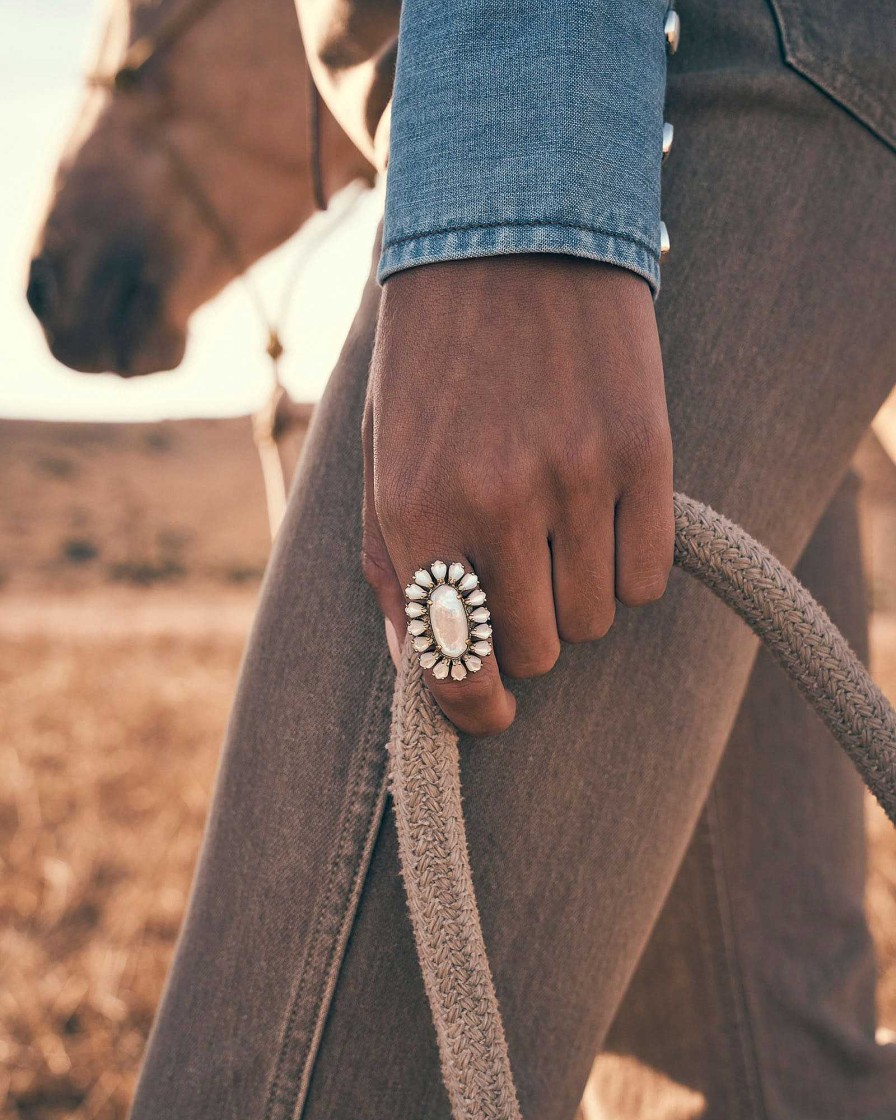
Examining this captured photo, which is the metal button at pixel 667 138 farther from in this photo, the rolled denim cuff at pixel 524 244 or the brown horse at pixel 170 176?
the brown horse at pixel 170 176

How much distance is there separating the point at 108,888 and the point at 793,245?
189cm

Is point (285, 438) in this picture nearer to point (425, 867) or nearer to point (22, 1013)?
point (425, 867)

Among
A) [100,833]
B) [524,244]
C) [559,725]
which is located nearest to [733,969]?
[559,725]

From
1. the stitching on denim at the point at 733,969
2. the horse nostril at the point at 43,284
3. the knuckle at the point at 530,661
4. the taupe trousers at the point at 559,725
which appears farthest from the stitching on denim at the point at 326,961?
the horse nostril at the point at 43,284

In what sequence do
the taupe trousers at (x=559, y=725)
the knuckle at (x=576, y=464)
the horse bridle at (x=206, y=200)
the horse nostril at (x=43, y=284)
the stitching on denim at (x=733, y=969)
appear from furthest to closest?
the horse nostril at (x=43, y=284) → the horse bridle at (x=206, y=200) → the stitching on denim at (x=733, y=969) → the taupe trousers at (x=559, y=725) → the knuckle at (x=576, y=464)

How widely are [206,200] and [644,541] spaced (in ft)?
3.17

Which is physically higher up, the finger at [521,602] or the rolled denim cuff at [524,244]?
the rolled denim cuff at [524,244]

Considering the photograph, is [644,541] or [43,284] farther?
[43,284]

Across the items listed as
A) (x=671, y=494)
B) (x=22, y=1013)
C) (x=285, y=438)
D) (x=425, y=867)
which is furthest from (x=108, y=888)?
(x=671, y=494)

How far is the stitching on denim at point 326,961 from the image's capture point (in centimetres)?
46

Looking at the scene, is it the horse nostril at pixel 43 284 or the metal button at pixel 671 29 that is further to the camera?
the horse nostril at pixel 43 284

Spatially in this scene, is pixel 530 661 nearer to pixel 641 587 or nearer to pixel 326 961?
pixel 641 587

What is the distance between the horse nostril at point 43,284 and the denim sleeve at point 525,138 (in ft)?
2.96

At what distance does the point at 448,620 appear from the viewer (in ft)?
1.25
